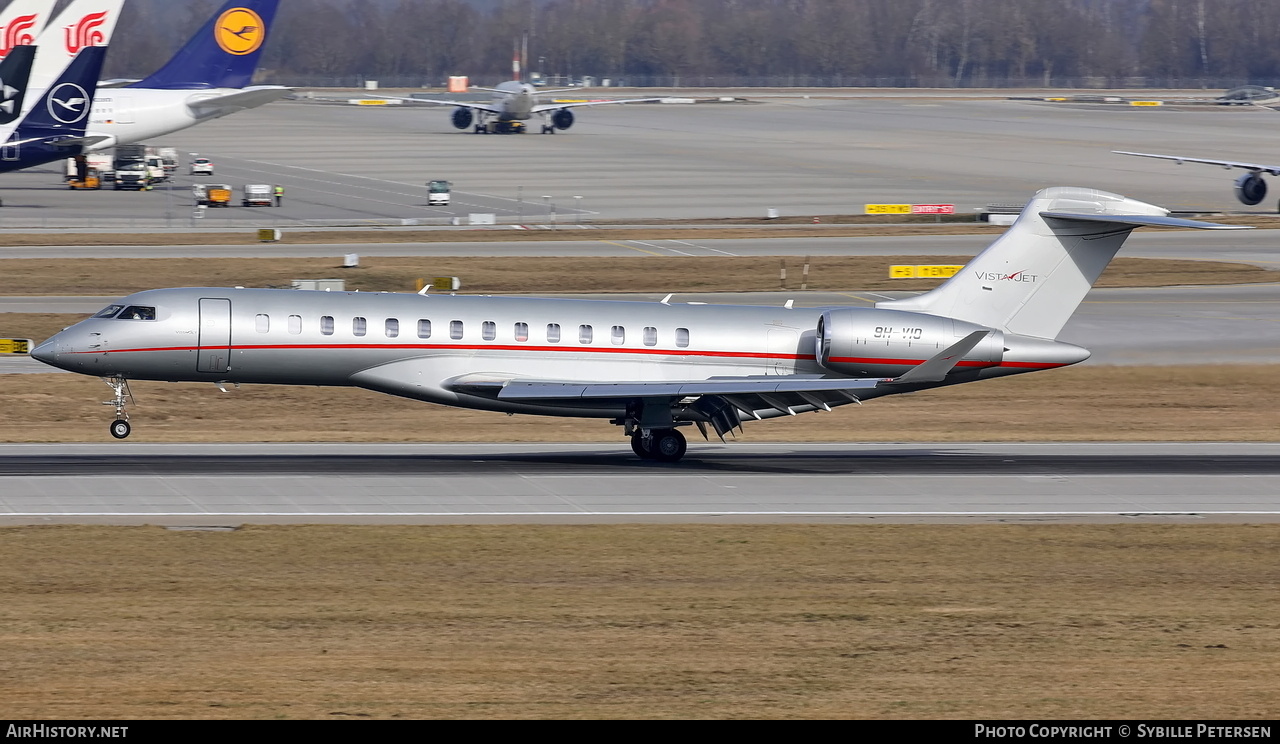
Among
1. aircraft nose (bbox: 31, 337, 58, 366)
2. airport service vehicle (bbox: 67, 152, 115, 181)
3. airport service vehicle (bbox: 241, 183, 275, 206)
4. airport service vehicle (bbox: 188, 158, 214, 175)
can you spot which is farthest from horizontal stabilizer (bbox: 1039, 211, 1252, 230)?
airport service vehicle (bbox: 188, 158, 214, 175)

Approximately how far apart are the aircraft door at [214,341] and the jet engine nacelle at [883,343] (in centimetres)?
1209

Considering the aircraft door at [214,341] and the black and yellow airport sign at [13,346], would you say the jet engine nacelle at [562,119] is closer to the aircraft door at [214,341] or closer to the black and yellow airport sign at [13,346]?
the black and yellow airport sign at [13,346]

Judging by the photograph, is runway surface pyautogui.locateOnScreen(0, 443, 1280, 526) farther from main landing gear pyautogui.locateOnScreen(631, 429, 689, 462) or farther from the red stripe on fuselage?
the red stripe on fuselage

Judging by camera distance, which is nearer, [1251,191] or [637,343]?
[637,343]

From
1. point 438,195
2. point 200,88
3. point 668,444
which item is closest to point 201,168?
point 200,88

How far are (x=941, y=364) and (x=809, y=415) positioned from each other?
11130 millimetres

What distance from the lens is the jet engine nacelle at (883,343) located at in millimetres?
32125

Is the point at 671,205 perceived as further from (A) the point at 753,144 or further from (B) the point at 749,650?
(B) the point at 749,650

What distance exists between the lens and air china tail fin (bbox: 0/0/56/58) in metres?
92.5

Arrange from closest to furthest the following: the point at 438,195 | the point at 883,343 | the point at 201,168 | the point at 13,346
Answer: the point at 883,343, the point at 13,346, the point at 438,195, the point at 201,168

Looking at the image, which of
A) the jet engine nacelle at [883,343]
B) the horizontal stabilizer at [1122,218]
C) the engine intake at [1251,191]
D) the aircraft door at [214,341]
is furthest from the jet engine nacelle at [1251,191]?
the aircraft door at [214,341]

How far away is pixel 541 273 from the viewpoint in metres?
62.4

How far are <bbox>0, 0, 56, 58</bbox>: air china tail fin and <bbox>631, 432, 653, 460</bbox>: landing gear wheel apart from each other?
72202mm

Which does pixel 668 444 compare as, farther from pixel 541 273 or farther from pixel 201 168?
pixel 201 168
